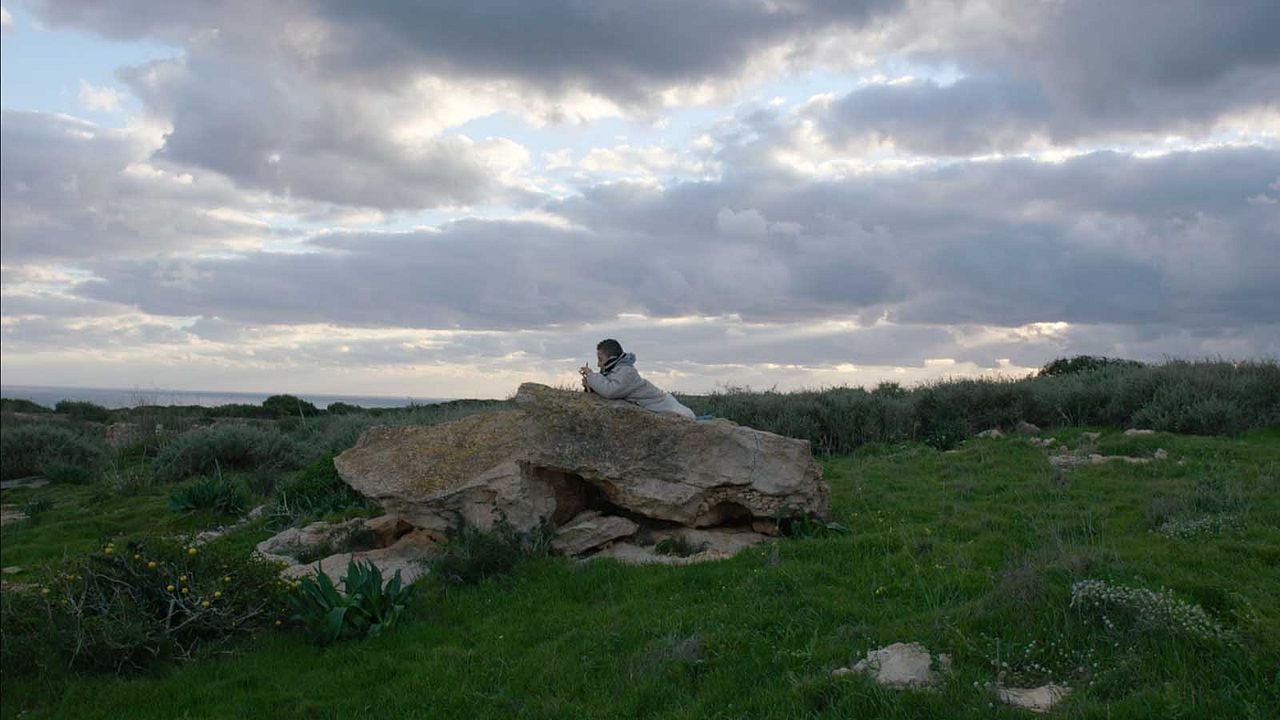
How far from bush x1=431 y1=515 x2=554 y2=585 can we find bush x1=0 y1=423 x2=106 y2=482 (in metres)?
14.7

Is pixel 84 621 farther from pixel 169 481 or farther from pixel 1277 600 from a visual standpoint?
pixel 169 481

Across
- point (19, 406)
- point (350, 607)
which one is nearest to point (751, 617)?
point (350, 607)

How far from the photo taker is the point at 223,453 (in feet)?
61.4

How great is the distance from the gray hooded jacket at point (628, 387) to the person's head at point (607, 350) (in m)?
0.07

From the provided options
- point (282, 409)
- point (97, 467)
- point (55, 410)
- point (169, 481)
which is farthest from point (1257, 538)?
point (55, 410)

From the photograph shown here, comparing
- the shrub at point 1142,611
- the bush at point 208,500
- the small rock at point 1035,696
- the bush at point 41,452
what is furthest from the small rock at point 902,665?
the bush at point 41,452

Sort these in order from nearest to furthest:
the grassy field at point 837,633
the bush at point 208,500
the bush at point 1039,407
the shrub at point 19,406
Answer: the grassy field at point 837,633 < the bush at point 208,500 < the bush at point 1039,407 < the shrub at point 19,406

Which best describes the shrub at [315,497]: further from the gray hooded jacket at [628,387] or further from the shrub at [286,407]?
the shrub at [286,407]

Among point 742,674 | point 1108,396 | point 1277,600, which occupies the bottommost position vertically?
point 742,674

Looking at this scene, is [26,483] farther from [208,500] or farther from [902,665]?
[902,665]

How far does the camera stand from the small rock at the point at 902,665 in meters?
5.29

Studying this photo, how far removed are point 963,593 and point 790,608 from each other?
1302 mm

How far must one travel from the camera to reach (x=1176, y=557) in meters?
6.91

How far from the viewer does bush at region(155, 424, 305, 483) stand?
18188mm
